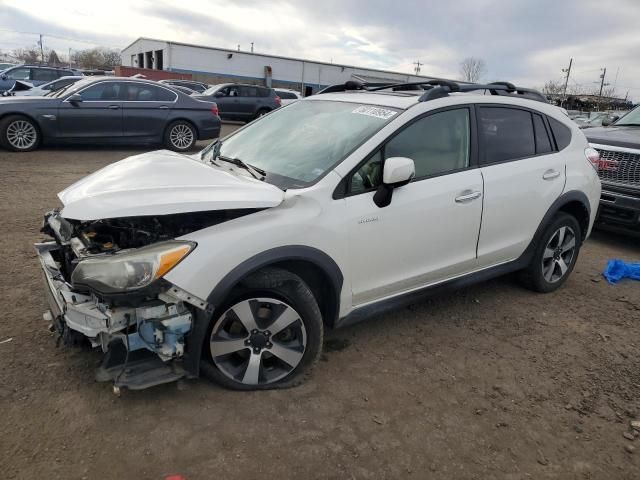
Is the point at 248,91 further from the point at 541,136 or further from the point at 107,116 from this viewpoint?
the point at 541,136

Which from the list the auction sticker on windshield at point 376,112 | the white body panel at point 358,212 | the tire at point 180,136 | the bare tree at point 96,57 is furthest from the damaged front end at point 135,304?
the bare tree at point 96,57

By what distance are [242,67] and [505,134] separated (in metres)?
44.1

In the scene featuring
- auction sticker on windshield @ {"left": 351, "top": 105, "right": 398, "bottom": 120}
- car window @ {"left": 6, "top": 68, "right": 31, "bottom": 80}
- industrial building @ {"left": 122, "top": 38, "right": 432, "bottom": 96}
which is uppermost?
industrial building @ {"left": 122, "top": 38, "right": 432, "bottom": 96}

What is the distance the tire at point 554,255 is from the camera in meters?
4.41

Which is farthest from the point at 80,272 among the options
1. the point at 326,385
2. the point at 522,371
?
the point at 522,371

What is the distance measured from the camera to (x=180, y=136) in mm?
11305

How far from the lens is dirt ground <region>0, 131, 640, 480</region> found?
2414mm

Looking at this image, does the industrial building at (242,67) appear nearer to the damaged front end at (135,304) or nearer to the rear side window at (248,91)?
the rear side window at (248,91)

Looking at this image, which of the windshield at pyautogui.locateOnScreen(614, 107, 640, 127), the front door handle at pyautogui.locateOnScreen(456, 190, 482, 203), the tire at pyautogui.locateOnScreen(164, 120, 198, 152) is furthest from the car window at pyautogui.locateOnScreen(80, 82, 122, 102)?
the windshield at pyautogui.locateOnScreen(614, 107, 640, 127)

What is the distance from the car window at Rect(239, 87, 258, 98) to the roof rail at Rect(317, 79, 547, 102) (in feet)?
52.6

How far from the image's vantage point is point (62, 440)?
2.44 metres

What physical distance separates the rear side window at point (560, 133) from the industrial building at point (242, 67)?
133 ft

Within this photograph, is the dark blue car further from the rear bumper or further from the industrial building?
the industrial building

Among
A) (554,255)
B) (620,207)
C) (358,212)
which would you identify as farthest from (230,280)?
(620,207)
